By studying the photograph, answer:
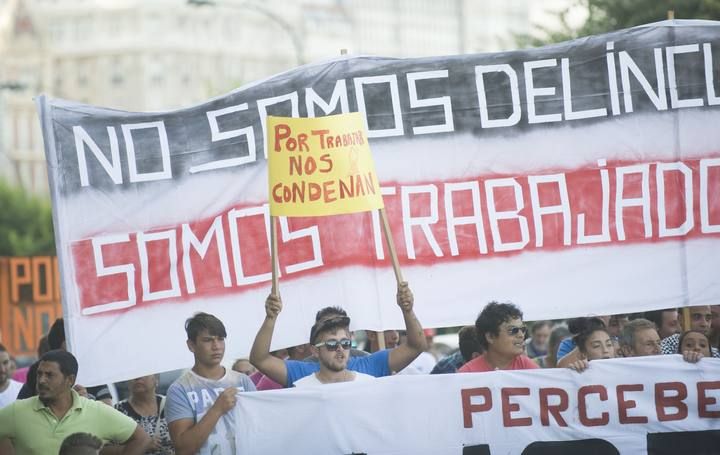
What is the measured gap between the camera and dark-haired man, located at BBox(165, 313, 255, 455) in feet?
26.7

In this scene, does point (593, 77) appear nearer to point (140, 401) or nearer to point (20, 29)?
point (140, 401)

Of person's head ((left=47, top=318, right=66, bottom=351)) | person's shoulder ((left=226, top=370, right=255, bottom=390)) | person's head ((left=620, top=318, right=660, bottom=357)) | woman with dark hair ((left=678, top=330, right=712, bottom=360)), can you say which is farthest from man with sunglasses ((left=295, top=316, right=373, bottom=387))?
person's head ((left=47, top=318, right=66, bottom=351))

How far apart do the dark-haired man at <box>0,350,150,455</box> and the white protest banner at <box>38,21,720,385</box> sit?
2.89ft

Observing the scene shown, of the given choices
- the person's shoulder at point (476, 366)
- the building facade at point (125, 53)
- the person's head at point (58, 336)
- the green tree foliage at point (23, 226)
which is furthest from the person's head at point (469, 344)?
the building facade at point (125, 53)

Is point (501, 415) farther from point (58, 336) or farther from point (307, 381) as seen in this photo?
point (58, 336)

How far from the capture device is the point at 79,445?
7.27 metres

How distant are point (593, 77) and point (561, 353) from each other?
2207 millimetres

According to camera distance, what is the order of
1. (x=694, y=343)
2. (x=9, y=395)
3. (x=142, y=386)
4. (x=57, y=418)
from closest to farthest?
(x=57, y=418)
(x=694, y=343)
(x=142, y=386)
(x=9, y=395)

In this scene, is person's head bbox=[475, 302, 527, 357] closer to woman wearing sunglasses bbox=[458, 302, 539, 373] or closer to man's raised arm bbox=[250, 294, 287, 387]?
woman wearing sunglasses bbox=[458, 302, 539, 373]

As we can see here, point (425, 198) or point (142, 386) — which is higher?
point (425, 198)

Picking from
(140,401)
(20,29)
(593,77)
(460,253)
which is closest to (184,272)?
(140,401)

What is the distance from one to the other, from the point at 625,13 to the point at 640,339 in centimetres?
1383

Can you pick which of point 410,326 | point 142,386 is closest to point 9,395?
point 142,386

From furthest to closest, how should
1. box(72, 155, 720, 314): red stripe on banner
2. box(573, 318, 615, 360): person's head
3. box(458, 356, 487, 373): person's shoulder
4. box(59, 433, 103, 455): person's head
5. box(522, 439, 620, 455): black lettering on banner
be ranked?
box(573, 318, 615, 360): person's head → box(72, 155, 720, 314): red stripe on banner → box(458, 356, 487, 373): person's shoulder → box(522, 439, 620, 455): black lettering on banner → box(59, 433, 103, 455): person's head
